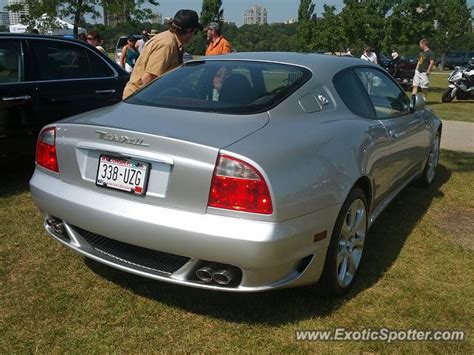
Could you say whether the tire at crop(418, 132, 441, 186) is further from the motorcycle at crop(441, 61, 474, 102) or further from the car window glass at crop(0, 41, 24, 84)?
the motorcycle at crop(441, 61, 474, 102)

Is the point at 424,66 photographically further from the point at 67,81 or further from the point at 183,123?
the point at 183,123

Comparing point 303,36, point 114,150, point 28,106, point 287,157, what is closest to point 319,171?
point 287,157

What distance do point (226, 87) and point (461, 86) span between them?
13493 millimetres

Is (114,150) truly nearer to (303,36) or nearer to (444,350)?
(444,350)

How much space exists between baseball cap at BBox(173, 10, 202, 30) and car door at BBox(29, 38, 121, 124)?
1.42 metres

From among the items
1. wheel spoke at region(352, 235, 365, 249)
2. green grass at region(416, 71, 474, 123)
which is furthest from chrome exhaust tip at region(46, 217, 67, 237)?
green grass at region(416, 71, 474, 123)

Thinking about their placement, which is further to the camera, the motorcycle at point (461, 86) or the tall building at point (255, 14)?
the tall building at point (255, 14)

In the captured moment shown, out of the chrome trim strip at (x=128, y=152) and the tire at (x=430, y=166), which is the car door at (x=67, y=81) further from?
the tire at (x=430, y=166)

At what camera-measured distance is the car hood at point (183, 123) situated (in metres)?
2.45

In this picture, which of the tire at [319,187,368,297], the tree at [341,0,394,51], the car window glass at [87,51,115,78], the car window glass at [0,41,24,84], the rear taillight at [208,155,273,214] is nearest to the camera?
the rear taillight at [208,155,273,214]

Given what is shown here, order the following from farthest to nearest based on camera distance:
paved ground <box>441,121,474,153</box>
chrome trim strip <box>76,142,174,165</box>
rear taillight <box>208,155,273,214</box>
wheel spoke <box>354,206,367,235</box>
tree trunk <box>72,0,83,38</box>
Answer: tree trunk <box>72,0,83,38</box>, paved ground <box>441,121,474,153</box>, wheel spoke <box>354,206,367,235</box>, chrome trim strip <box>76,142,174,165</box>, rear taillight <box>208,155,273,214</box>

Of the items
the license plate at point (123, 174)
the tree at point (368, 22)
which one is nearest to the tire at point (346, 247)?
the license plate at point (123, 174)

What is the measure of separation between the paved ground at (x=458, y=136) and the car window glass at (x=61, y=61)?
17.9 ft

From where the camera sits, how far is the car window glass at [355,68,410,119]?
3795mm
